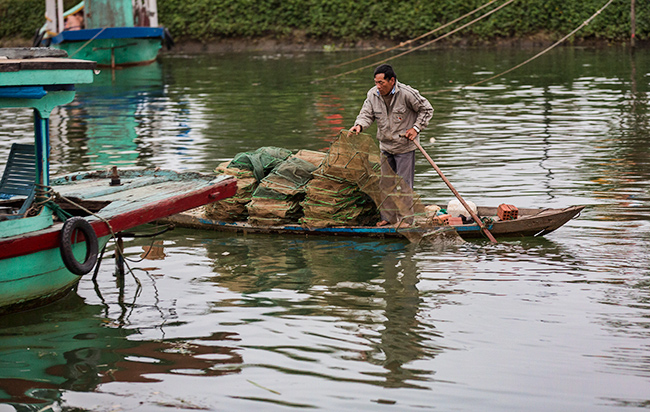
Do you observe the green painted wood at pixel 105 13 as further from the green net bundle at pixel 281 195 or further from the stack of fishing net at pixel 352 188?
the stack of fishing net at pixel 352 188

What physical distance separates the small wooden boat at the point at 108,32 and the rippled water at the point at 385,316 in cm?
1866

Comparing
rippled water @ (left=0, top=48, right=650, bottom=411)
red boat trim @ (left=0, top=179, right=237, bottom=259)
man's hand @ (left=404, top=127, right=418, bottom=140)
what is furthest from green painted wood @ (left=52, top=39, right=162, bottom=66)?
red boat trim @ (left=0, top=179, right=237, bottom=259)

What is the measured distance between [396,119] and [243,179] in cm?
202

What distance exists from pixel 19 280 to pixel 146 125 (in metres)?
12.6

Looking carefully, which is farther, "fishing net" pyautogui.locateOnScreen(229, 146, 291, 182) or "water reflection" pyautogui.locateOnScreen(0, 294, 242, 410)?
"fishing net" pyautogui.locateOnScreen(229, 146, 291, 182)

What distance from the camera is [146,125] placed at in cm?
1980

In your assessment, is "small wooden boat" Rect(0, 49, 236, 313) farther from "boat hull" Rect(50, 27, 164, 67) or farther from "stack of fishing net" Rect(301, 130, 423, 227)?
"boat hull" Rect(50, 27, 164, 67)

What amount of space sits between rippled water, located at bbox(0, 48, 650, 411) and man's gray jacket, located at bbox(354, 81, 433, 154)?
3.64 ft

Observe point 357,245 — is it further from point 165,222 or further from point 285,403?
point 285,403

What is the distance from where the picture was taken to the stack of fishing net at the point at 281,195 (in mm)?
10406

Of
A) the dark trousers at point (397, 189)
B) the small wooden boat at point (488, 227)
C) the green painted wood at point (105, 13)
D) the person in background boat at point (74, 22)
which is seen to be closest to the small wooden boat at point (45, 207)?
the small wooden boat at point (488, 227)

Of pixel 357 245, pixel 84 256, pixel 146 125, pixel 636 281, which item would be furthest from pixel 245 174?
pixel 146 125

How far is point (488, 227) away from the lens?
9.79 metres

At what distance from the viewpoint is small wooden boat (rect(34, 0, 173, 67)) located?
3303 centimetres
